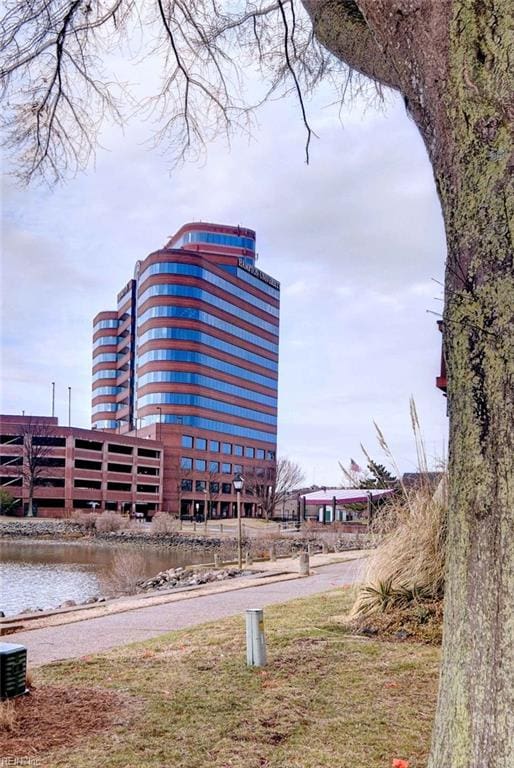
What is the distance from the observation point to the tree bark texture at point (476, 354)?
2.28 metres

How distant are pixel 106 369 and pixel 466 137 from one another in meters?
112

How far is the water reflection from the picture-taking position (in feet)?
66.9

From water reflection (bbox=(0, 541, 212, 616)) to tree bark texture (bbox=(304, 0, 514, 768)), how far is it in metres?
16.7

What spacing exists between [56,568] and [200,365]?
57927mm

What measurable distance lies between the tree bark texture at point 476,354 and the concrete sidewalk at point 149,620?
5.07 m

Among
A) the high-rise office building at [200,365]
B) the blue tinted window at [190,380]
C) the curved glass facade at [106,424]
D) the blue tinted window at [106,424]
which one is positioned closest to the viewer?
the blue tinted window at [190,380]

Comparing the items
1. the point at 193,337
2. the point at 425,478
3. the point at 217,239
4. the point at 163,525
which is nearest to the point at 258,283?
the point at 217,239

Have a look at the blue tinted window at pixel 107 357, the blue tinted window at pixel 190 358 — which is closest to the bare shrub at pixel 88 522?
the blue tinted window at pixel 190 358

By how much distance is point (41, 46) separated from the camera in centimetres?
552

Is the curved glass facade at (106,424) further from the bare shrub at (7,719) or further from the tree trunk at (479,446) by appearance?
the tree trunk at (479,446)

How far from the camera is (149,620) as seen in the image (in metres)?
9.53

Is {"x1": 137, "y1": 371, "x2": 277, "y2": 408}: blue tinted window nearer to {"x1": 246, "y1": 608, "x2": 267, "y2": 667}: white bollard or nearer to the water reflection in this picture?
the water reflection

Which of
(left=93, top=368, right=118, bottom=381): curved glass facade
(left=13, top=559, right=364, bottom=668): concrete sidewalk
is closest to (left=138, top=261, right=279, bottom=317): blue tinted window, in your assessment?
(left=93, top=368, right=118, bottom=381): curved glass facade

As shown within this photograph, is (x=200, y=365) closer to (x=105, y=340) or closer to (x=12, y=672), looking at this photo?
(x=105, y=340)
